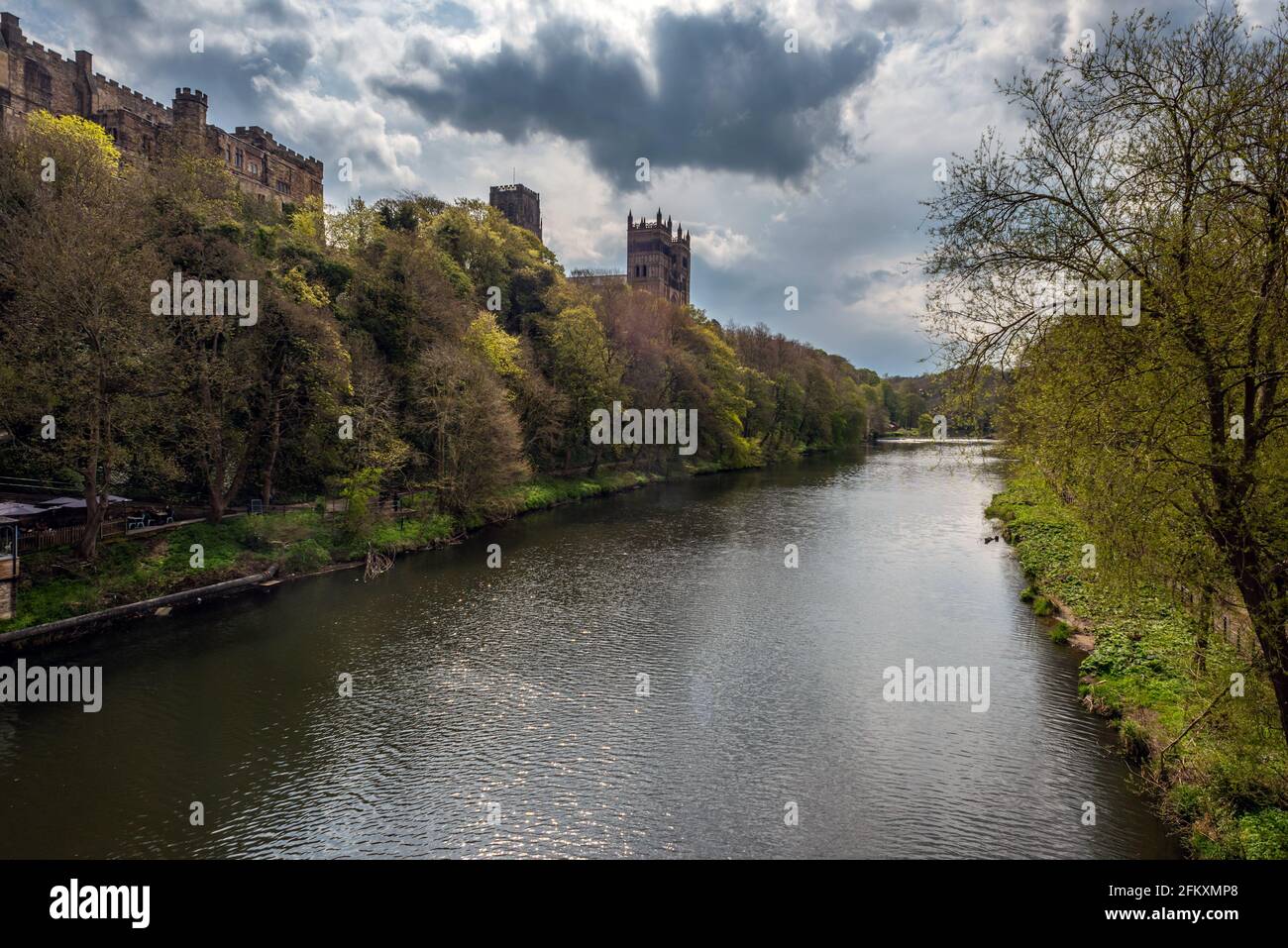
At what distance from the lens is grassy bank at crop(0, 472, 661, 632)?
21.2 m

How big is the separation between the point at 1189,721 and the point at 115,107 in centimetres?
7543

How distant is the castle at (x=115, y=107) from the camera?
1929 inches

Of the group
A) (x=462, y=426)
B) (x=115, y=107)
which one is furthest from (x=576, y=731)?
(x=115, y=107)

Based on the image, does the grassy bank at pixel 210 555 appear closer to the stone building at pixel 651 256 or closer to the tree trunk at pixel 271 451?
the tree trunk at pixel 271 451

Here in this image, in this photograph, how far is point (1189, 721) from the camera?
1250 centimetres

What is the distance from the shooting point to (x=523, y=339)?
165 feet

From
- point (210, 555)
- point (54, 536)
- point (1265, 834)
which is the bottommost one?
point (1265, 834)

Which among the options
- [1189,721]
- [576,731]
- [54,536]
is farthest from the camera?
[54,536]

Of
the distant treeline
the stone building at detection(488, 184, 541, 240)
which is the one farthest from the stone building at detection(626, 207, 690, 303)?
the distant treeline

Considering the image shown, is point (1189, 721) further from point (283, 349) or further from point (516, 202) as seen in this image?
point (516, 202)

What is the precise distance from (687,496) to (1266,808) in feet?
137

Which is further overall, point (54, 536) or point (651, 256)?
point (651, 256)
